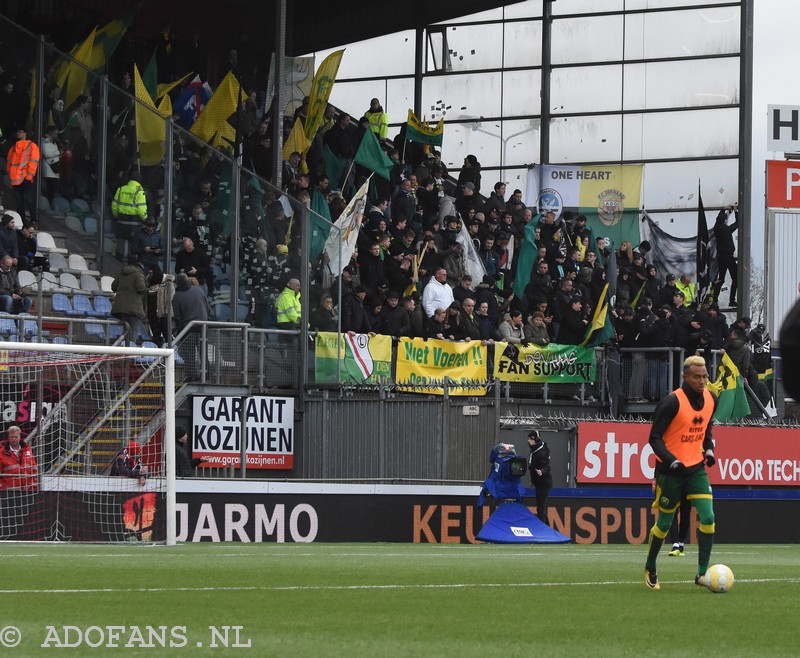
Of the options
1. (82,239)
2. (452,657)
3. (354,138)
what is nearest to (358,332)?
(82,239)

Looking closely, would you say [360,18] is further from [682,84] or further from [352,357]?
[352,357]

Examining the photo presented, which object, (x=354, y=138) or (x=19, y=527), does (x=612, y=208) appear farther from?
(x=19, y=527)

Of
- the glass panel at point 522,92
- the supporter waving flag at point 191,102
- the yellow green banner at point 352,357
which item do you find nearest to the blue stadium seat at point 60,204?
the yellow green banner at point 352,357

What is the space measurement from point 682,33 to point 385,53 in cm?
771

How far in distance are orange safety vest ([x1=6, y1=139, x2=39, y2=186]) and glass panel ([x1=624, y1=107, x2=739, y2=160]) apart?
19691 mm

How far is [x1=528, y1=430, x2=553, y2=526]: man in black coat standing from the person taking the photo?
22734 mm

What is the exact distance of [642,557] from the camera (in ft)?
57.4

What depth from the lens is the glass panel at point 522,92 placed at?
1564 inches

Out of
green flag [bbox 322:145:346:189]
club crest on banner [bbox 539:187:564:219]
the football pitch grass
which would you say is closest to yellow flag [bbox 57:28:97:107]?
green flag [bbox 322:145:346:189]

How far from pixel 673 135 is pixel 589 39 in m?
3.32

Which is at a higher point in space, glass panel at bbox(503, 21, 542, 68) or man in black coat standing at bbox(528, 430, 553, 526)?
glass panel at bbox(503, 21, 542, 68)

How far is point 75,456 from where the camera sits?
59.3 ft

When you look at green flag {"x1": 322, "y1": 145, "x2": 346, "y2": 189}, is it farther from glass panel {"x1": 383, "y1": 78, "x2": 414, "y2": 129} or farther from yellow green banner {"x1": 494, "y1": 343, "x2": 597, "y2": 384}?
glass panel {"x1": 383, "y1": 78, "x2": 414, "y2": 129}

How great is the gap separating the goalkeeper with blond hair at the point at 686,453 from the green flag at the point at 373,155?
60.2ft
